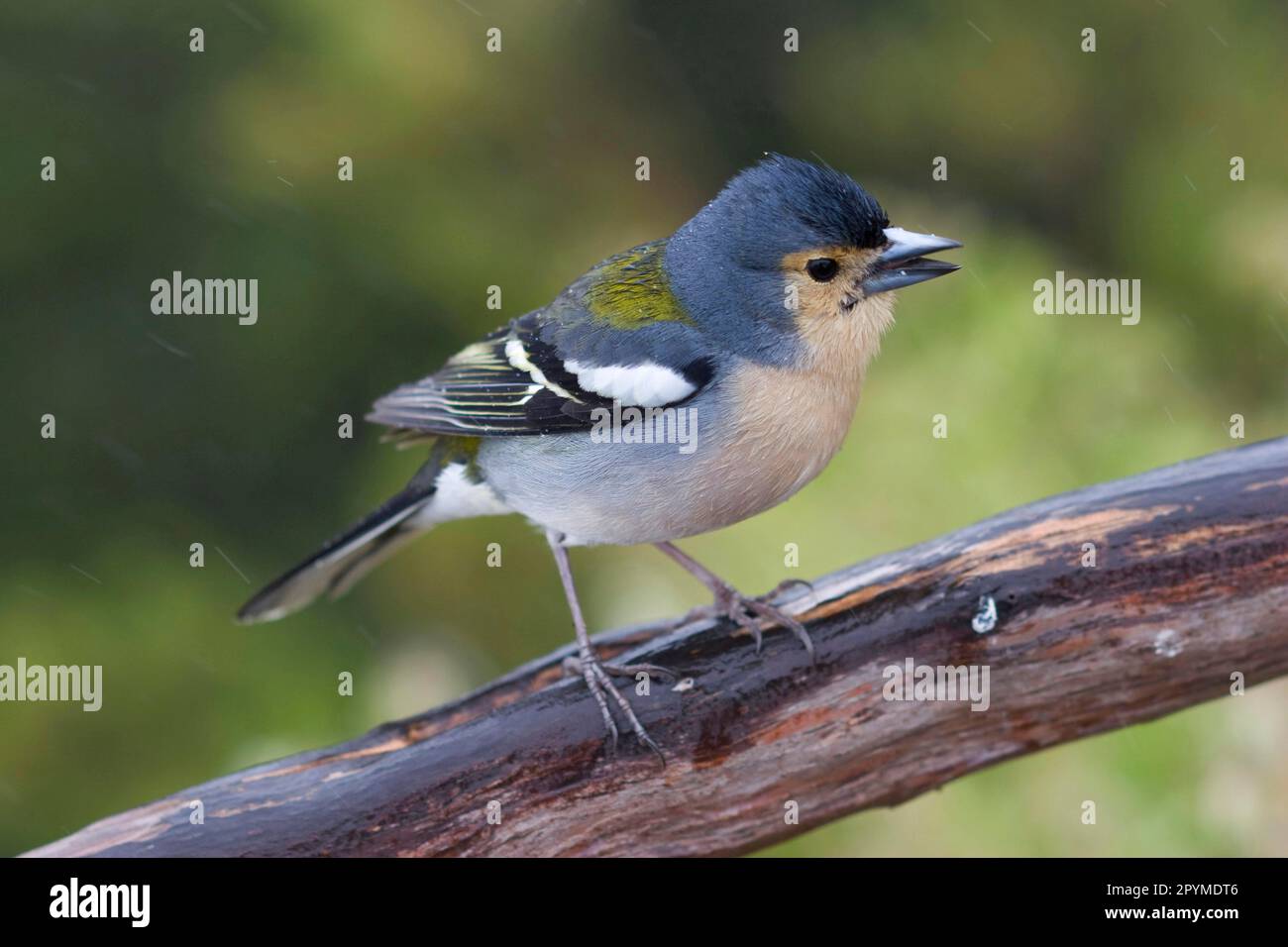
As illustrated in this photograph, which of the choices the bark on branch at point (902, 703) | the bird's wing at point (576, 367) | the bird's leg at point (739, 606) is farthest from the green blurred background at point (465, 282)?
the bird's wing at point (576, 367)

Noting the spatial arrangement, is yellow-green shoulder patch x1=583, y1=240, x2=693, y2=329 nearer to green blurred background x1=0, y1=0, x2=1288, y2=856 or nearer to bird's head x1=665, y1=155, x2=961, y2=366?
bird's head x1=665, y1=155, x2=961, y2=366

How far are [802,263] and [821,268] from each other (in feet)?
0.13

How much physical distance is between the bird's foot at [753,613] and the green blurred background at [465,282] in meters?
0.25

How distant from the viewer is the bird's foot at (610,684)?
250 centimetres

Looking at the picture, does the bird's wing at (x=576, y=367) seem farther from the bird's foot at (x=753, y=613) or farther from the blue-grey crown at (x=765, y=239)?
the bird's foot at (x=753, y=613)

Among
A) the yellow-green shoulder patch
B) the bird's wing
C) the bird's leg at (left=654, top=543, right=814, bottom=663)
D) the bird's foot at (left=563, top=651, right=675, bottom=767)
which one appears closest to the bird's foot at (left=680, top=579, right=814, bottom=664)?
the bird's leg at (left=654, top=543, right=814, bottom=663)

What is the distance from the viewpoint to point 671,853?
8.14 feet

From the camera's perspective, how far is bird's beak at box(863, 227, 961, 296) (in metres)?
2.53

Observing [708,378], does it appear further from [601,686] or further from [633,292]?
[601,686]

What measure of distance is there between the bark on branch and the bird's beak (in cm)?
53
